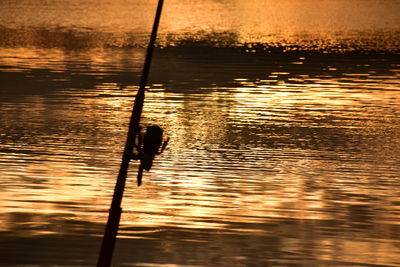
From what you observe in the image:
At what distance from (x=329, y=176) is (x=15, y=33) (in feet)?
117

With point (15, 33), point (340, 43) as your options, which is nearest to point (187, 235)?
point (340, 43)

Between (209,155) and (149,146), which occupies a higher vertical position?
(149,146)

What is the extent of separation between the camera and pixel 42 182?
15.0 metres

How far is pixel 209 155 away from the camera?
17594 millimetres

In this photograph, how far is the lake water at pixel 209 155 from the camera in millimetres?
11913

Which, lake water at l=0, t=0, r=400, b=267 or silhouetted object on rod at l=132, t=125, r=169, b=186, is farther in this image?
lake water at l=0, t=0, r=400, b=267

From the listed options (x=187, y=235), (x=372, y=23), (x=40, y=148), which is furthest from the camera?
(x=372, y=23)

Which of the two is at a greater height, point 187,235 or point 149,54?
point 149,54

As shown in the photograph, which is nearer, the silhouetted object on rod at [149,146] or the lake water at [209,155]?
the silhouetted object on rod at [149,146]

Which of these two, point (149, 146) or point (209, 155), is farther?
point (209, 155)

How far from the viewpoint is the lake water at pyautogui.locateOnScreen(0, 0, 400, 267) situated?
11.9 m

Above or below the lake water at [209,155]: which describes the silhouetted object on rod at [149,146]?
above

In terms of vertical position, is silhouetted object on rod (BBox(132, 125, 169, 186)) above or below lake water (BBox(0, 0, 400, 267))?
above

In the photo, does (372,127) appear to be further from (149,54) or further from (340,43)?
(340,43)
